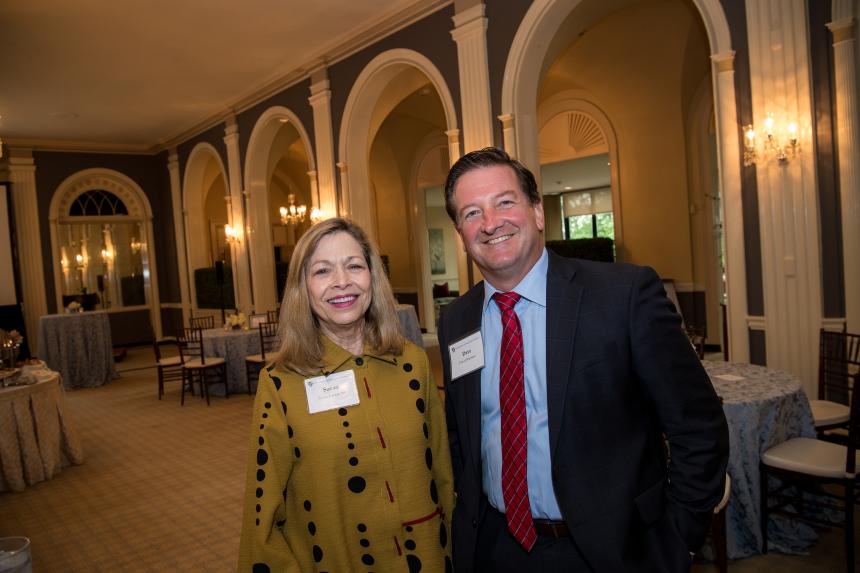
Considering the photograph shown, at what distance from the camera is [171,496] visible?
4727 millimetres

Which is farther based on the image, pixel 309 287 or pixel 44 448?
pixel 44 448

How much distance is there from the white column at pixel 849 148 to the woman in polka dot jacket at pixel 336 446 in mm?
4052

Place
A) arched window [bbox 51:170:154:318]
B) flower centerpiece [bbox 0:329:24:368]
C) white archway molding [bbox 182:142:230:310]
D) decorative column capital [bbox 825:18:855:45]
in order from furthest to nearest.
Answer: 1. arched window [bbox 51:170:154:318]
2. white archway molding [bbox 182:142:230:310]
3. flower centerpiece [bbox 0:329:24:368]
4. decorative column capital [bbox 825:18:855:45]

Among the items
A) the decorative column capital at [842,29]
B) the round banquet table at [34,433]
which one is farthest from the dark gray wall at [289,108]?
the decorative column capital at [842,29]

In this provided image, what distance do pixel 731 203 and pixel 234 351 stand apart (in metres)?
6.29

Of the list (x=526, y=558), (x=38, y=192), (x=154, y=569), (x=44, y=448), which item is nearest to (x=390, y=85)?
(x=44, y=448)

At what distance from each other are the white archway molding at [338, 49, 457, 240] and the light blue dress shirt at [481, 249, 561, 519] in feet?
20.8

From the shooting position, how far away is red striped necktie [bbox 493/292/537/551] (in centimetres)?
148

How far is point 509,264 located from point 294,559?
951 millimetres

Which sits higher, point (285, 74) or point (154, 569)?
point (285, 74)

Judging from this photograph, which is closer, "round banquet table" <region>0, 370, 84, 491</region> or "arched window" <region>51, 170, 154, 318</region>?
"round banquet table" <region>0, 370, 84, 491</region>

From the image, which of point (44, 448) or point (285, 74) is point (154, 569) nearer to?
Answer: point (44, 448)

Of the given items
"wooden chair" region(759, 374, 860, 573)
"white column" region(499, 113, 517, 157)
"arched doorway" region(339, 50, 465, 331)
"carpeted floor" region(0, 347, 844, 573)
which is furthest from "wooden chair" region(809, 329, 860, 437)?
"arched doorway" region(339, 50, 465, 331)

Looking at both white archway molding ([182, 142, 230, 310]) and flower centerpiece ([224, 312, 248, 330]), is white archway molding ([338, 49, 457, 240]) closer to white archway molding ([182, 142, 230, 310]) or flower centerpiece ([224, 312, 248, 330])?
flower centerpiece ([224, 312, 248, 330])
